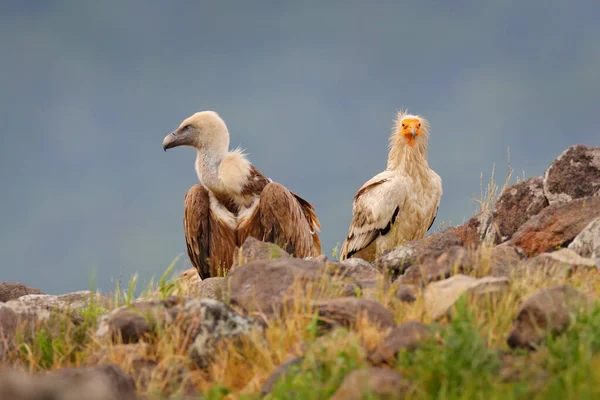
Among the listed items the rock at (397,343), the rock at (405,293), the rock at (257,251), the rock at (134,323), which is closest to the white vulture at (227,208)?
the rock at (257,251)

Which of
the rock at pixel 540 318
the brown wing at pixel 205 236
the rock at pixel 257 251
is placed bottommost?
the rock at pixel 540 318

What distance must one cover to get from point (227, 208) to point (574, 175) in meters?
4.77

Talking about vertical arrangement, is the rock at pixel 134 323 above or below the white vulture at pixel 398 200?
below

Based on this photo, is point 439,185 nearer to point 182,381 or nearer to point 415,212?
point 415,212

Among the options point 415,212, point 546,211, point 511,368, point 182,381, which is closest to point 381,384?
point 511,368

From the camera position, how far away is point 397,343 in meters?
5.41

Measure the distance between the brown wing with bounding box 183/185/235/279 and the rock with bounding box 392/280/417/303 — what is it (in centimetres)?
542

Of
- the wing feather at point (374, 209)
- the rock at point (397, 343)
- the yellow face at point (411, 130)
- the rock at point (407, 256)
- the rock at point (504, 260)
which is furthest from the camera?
the yellow face at point (411, 130)

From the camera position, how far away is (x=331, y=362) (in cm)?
526

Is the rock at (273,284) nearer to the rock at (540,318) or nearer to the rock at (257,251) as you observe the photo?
the rock at (257,251)

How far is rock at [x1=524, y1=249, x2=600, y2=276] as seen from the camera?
24.0ft

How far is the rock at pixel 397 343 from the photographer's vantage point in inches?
212

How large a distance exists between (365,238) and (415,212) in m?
0.88

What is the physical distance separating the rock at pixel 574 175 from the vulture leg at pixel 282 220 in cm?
334
